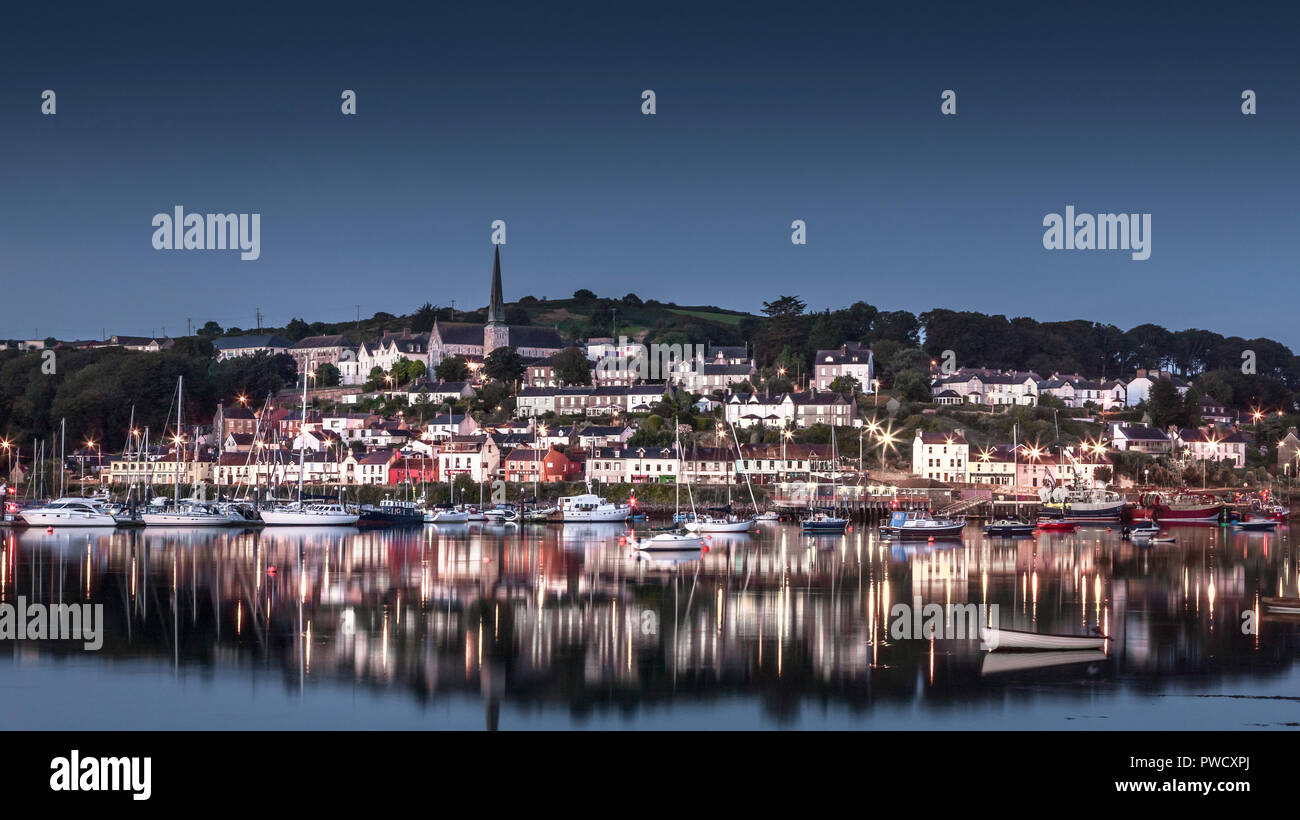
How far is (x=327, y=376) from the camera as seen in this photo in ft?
413

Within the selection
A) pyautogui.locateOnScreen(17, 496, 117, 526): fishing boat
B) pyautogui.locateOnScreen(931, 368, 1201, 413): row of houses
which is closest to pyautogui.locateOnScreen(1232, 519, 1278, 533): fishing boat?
pyautogui.locateOnScreen(931, 368, 1201, 413): row of houses

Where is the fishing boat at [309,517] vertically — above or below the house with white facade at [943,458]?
below

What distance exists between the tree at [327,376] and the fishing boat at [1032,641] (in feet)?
357

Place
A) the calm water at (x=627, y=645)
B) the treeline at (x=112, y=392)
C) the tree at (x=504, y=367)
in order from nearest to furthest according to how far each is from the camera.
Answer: the calm water at (x=627, y=645), the treeline at (x=112, y=392), the tree at (x=504, y=367)

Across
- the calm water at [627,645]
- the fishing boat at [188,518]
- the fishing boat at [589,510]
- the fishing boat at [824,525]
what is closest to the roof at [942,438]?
the fishing boat at [589,510]

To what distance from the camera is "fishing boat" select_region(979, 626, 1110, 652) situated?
23.1 metres

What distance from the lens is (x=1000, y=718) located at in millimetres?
18266

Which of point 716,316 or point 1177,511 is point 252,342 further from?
point 1177,511

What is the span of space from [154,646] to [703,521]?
37.0 metres

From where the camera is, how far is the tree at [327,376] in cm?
12562

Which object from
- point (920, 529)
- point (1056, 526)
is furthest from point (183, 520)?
point (1056, 526)

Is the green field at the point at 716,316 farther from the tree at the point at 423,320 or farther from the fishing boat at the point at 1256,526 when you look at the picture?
the fishing boat at the point at 1256,526

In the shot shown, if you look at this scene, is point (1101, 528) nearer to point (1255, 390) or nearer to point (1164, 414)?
point (1164, 414)
